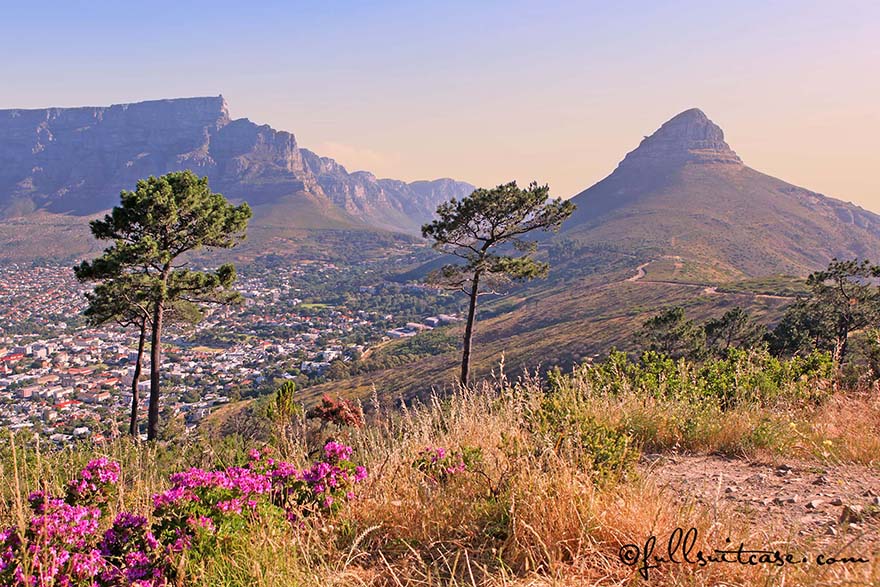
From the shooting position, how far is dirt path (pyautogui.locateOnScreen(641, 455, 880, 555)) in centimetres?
290

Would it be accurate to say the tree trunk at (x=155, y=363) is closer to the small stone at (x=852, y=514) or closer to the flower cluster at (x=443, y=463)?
the flower cluster at (x=443, y=463)

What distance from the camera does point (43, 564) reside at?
2.18 m

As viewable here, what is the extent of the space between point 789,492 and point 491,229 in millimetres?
15500

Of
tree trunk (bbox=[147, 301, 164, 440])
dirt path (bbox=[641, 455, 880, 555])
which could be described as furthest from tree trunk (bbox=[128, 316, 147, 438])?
dirt path (bbox=[641, 455, 880, 555])

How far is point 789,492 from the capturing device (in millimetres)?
3676

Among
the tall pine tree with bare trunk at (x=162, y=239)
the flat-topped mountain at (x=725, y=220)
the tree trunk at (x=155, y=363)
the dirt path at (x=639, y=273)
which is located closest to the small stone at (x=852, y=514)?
the tall pine tree with bare trunk at (x=162, y=239)

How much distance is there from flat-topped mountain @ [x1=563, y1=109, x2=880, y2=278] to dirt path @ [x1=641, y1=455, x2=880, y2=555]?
9748 cm

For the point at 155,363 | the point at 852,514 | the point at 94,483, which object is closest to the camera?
the point at 852,514

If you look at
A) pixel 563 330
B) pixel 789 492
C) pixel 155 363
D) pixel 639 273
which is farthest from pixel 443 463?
pixel 639 273

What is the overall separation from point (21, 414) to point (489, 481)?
190 ft

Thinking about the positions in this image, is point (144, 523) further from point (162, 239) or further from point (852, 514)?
point (162, 239)

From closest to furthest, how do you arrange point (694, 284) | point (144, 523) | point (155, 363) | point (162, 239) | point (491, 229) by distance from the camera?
point (144, 523)
point (155, 363)
point (162, 239)
point (491, 229)
point (694, 284)

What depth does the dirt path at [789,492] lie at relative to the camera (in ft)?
9.53

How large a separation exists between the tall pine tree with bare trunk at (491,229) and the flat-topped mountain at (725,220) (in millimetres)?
84503
